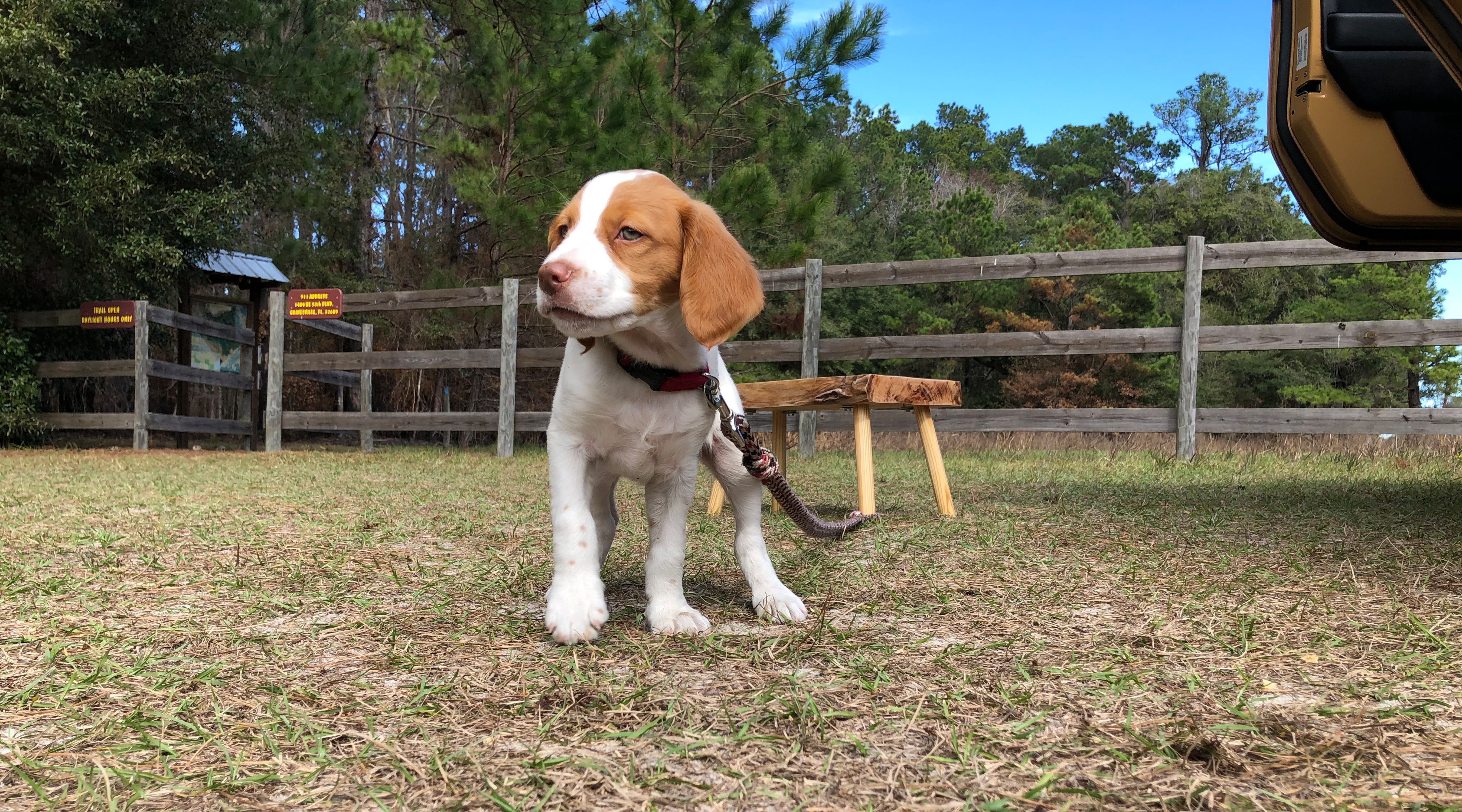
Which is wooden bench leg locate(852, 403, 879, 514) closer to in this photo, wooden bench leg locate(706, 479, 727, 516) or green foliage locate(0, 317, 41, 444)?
wooden bench leg locate(706, 479, 727, 516)

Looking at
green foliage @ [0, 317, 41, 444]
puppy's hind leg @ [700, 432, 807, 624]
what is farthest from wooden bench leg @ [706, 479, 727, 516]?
green foliage @ [0, 317, 41, 444]

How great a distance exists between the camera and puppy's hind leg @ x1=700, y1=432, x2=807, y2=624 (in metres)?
2.25

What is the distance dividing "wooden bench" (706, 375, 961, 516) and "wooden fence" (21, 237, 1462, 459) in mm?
3475

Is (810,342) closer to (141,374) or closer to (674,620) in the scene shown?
(674,620)

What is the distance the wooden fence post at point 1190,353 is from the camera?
24.4 feet

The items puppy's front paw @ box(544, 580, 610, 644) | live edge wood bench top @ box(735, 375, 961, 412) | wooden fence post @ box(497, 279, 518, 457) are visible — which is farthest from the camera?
wooden fence post @ box(497, 279, 518, 457)

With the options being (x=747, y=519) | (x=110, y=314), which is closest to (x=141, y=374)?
(x=110, y=314)

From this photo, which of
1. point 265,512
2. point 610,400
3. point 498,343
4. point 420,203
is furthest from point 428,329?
point 610,400

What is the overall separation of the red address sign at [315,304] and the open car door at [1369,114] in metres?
9.58

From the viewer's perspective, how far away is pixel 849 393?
4.02 m

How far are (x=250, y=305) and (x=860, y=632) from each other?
14.2 m

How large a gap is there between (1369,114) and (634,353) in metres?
2.62

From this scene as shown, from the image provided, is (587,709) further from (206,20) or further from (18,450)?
(206,20)

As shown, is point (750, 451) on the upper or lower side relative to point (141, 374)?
lower
